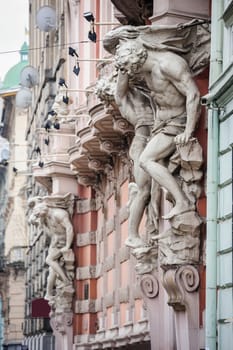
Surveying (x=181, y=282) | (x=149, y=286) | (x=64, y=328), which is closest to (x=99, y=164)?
(x=64, y=328)

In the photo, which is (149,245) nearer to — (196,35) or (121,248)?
(196,35)

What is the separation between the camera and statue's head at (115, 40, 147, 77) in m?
21.7

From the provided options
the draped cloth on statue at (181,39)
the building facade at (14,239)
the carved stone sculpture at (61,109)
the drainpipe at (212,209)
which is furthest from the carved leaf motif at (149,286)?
the building facade at (14,239)

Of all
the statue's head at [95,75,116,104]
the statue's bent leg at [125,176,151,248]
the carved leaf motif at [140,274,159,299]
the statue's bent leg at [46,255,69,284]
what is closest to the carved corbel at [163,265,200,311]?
the carved leaf motif at [140,274,159,299]

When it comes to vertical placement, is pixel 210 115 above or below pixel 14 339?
below

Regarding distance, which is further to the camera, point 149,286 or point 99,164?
point 99,164

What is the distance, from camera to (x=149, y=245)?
23.7 meters

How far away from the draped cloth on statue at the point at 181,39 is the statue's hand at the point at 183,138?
99cm

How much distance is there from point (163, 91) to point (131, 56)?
68 centimetres

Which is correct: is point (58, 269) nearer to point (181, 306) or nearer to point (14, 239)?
point (181, 306)

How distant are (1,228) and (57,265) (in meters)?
60.7

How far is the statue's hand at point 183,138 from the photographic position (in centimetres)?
2108

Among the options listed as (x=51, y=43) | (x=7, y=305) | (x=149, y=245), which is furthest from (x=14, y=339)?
(x=149, y=245)

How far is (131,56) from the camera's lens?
21.7m
